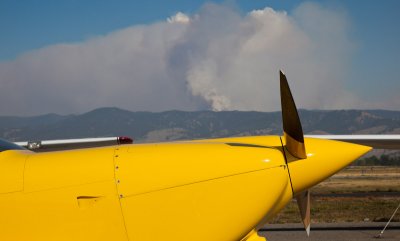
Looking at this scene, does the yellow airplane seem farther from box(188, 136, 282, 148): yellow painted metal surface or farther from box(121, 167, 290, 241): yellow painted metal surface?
box(188, 136, 282, 148): yellow painted metal surface

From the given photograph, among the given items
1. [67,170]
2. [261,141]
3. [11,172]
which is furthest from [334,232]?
[11,172]

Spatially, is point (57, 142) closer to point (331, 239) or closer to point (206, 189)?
point (331, 239)

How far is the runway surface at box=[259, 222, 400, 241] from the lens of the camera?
39.9ft

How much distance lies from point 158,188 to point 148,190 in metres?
0.09

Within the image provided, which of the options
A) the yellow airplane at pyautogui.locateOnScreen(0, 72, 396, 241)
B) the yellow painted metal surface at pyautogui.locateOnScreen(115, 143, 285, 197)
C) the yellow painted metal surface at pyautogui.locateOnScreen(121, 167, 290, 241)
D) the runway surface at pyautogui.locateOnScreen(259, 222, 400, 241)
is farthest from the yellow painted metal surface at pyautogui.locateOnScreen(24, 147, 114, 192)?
the runway surface at pyautogui.locateOnScreen(259, 222, 400, 241)

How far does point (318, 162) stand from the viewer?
4996 millimetres

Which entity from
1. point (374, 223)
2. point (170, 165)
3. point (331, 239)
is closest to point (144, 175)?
point (170, 165)

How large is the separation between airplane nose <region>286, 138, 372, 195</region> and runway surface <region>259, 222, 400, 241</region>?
7.16 metres

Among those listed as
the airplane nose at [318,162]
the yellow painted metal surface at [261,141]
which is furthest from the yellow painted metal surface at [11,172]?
the airplane nose at [318,162]

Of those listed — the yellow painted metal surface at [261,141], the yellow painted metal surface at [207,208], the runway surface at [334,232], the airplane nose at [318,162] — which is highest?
the yellow painted metal surface at [261,141]

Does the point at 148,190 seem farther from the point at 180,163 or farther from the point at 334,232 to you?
the point at 334,232

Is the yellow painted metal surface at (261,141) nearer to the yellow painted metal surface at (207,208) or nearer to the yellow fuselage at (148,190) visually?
the yellow fuselage at (148,190)

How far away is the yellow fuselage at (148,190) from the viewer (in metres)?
4.45

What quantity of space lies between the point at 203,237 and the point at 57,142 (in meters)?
7.63
